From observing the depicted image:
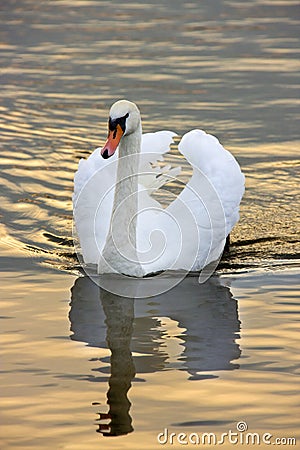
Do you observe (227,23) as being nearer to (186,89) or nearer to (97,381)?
(186,89)

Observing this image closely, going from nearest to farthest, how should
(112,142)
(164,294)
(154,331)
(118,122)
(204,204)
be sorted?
(154,331) → (112,142) → (118,122) → (164,294) → (204,204)

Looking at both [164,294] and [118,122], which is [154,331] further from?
[118,122]

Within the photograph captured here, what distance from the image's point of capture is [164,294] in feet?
26.9

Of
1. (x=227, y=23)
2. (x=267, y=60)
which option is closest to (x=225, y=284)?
(x=267, y=60)

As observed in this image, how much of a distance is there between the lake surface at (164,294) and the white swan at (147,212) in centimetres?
25

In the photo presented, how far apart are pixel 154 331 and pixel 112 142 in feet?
4.25

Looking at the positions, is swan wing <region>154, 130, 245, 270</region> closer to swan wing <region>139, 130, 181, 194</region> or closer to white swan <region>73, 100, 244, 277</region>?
white swan <region>73, 100, 244, 277</region>

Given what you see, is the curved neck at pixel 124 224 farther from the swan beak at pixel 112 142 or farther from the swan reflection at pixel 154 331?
the swan beak at pixel 112 142

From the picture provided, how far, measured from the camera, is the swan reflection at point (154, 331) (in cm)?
666

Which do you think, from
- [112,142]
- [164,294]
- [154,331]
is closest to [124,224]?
[164,294]

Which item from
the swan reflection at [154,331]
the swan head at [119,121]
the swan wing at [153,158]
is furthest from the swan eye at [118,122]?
the swan wing at [153,158]

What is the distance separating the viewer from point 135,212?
8.26m

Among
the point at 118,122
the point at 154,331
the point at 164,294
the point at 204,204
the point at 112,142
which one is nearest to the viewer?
the point at 154,331

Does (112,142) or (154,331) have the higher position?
(112,142)
